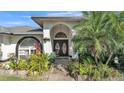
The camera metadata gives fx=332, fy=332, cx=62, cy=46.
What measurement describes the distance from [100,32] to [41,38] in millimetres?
3713

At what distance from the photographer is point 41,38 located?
17.0m

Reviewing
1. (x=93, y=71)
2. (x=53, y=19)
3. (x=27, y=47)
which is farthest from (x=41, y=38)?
(x=93, y=71)

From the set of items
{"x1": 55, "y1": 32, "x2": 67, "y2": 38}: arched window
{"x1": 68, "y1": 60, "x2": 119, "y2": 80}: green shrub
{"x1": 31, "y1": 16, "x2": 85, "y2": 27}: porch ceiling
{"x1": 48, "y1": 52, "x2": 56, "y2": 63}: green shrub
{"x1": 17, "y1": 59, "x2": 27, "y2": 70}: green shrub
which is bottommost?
{"x1": 68, "y1": 60, "x2": 119, "y2": 80}: green shrub

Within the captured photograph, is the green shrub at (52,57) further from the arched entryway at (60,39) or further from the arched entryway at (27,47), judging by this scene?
the arched entryway at (27,47)

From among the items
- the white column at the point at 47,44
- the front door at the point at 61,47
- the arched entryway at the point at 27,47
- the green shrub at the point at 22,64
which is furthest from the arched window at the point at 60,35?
the green shrub at the point at 22,64

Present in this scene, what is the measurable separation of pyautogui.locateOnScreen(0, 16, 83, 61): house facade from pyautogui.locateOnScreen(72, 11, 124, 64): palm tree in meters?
1.11

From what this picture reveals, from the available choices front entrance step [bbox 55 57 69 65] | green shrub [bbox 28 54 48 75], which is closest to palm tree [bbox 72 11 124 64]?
front entrance step [bbox 55 57 69 65]

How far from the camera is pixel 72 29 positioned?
15930 millimetres

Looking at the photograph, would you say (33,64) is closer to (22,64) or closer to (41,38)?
(22,64)

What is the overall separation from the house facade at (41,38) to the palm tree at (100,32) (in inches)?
43.9

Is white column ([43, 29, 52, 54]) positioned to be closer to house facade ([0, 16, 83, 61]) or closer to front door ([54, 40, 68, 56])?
house facade ([0, 16, 83, 61])

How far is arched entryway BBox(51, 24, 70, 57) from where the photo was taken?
16.4 meters
